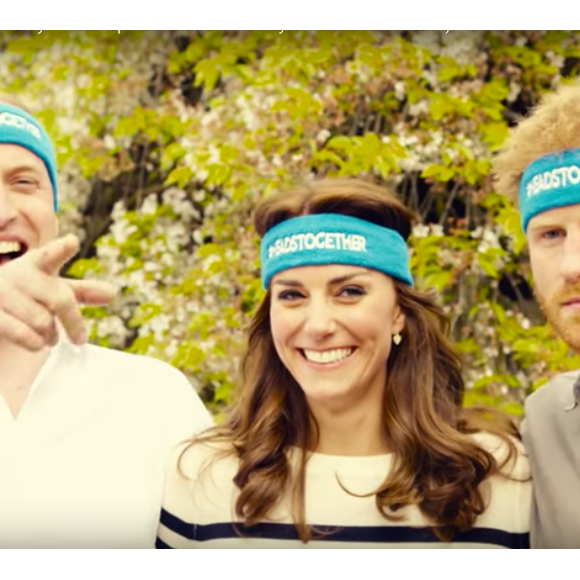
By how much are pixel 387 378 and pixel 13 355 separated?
0.90 metres

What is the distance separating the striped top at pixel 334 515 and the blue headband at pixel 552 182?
1.87ft

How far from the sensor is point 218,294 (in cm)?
263

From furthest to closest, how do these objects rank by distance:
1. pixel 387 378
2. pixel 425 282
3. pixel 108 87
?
pixel 108 87, pixel 425 282, pixel 387 378

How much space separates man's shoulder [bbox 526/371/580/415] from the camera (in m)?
2.01

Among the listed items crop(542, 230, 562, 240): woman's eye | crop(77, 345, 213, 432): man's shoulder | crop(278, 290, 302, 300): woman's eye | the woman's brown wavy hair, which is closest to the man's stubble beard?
crop(542, 230, 562, 240): woman's eye

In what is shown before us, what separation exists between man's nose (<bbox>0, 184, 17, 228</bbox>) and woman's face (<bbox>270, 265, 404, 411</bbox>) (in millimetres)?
623

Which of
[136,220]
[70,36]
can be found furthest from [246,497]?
[70,36]

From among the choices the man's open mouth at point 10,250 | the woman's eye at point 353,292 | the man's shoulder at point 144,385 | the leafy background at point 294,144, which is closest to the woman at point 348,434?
the woman's eye at point 353,292

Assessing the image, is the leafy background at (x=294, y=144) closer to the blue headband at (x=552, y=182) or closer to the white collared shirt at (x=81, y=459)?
the white collared shirt at (x=81, y=459)

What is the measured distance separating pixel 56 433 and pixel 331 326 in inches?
27.3

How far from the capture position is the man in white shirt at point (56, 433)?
196cm

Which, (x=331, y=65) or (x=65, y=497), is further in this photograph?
(x=331, y=65)

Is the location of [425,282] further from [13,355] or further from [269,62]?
[13,355]

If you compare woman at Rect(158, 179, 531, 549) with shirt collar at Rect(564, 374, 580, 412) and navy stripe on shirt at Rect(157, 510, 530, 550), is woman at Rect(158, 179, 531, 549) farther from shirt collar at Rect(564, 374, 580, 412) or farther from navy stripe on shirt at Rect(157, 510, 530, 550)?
shirt collar at Rect(564, 374, 580, 412)
